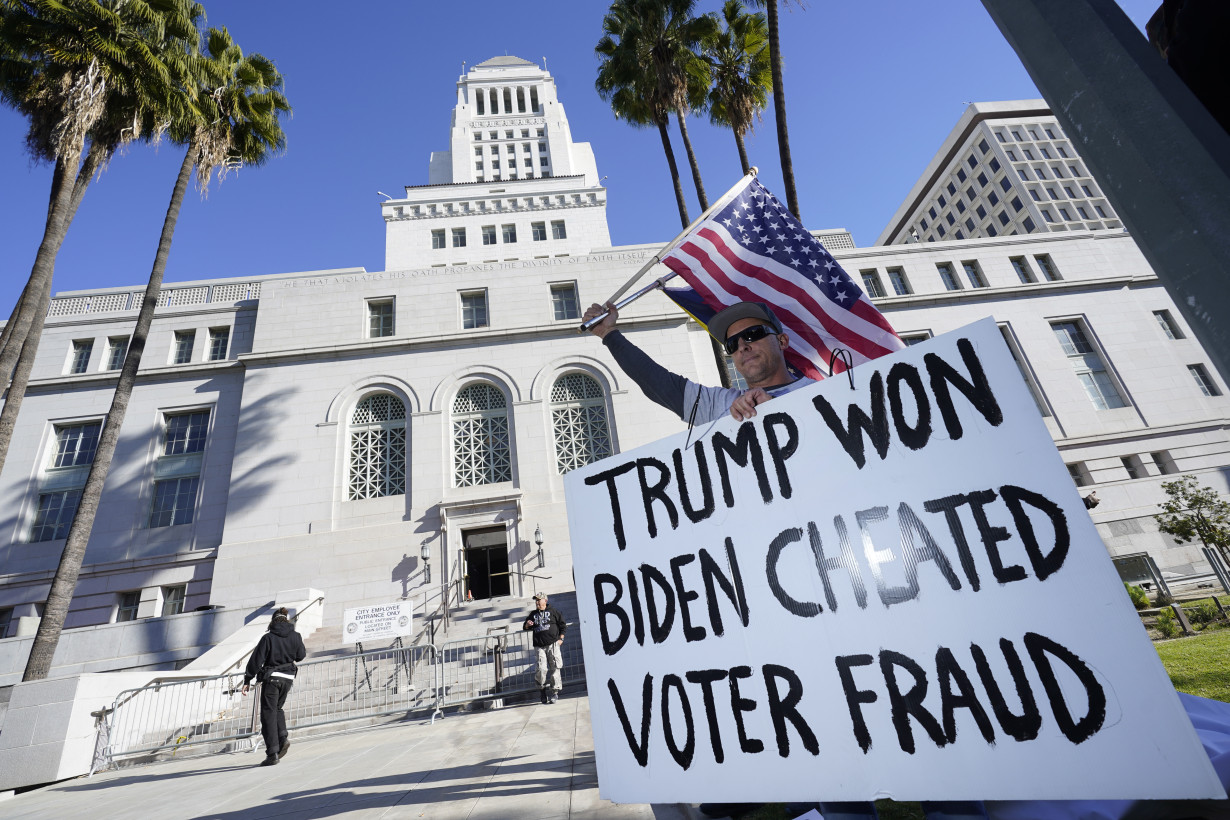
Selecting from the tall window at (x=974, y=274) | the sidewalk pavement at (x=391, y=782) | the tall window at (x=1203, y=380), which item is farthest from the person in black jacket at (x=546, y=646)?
the tall window at (x=1203, y=380)

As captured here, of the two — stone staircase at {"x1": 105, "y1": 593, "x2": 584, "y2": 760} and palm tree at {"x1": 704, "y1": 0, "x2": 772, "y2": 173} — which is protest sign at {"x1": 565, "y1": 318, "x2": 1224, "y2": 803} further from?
palm tree at {"x1": 704, "y1": 0, "x2": 772, "y2": 173}

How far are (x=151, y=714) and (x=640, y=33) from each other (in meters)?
17.5

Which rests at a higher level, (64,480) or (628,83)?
(628,83)

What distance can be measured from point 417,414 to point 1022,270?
1157 inches

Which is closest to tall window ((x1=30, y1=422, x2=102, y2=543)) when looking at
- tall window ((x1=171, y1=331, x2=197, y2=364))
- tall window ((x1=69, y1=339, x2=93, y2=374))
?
tall window ((x1=69, y1=339, x2=93, y2=374))

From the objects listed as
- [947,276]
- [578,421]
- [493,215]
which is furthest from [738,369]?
[493,215]

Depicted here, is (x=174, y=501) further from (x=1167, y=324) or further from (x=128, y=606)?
(x=1167, y=324)

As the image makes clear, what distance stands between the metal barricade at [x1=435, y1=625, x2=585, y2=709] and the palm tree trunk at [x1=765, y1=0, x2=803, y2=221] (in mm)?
9599

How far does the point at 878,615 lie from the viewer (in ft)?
5.56

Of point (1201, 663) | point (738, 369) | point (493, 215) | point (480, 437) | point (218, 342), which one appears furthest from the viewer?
point (493, 215)

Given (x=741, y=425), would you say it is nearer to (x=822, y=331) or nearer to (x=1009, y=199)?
(x=822, y=331)

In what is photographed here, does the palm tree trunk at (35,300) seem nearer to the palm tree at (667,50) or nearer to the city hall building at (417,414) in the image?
the city hall building at (417,414)

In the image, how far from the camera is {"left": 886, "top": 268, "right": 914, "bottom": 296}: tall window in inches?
987

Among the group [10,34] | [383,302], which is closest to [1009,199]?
[383,302]
